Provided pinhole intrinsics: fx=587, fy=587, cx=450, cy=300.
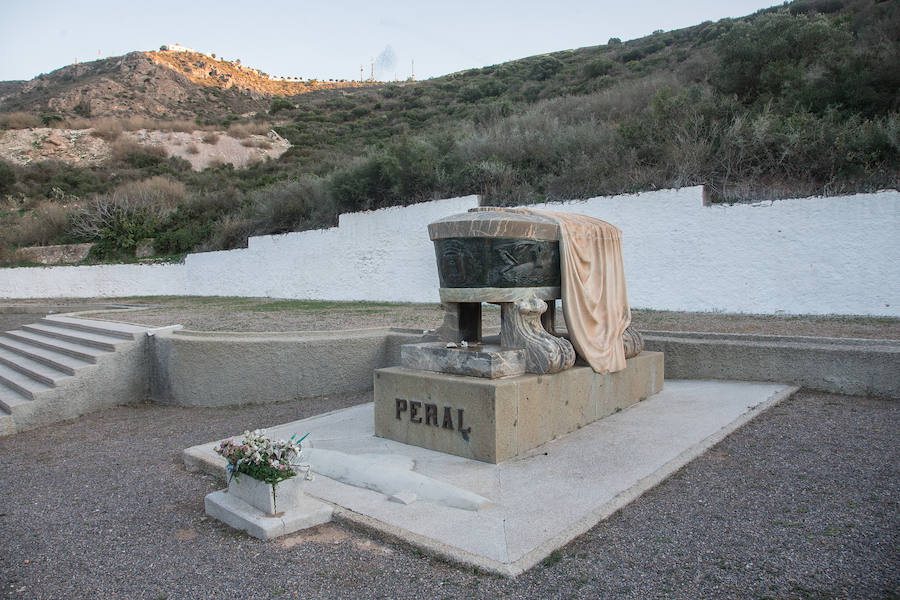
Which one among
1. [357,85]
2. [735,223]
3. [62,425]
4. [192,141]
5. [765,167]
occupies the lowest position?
[62,425]

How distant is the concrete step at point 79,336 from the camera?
787cm

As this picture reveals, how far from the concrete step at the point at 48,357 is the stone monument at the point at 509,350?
4.85 metres

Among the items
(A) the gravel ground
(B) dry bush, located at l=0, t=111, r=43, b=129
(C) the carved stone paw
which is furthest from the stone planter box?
(B) dry bush, located at l=0, t=111, r=43, b=129

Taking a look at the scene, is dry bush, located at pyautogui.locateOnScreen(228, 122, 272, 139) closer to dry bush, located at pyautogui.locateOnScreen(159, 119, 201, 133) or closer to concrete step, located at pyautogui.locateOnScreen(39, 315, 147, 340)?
dry bush, located at pyautogui.locateOnScreen(159, 119, 201, 133)

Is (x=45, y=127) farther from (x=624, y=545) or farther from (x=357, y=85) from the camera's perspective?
(x=624, y=545)

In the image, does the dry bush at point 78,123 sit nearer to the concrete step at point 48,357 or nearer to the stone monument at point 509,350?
the concrete step at point 48,357

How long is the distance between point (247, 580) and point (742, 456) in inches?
133

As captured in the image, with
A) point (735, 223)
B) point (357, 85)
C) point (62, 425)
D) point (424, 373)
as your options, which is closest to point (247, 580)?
point (424, 373)

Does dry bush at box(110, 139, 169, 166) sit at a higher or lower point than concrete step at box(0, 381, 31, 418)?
higher

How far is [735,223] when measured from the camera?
387 inches

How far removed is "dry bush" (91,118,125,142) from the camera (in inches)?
1356

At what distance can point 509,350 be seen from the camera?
468cm

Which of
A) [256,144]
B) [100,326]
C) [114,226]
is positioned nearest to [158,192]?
[114,226]

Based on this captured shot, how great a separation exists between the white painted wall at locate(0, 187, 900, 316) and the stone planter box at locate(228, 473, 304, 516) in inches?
335
